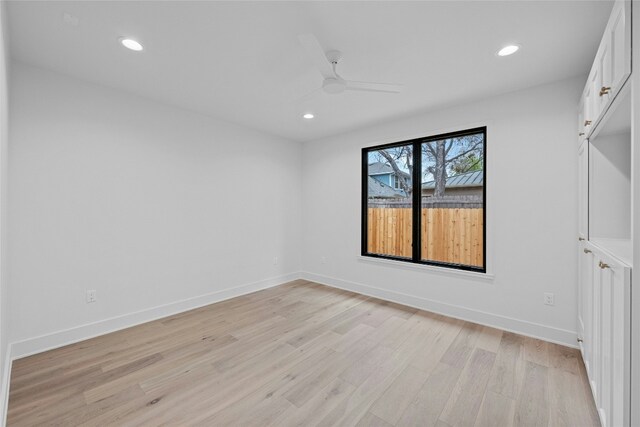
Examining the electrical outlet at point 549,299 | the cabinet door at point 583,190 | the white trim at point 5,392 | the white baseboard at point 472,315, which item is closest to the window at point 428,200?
the white baseboard at point 472,315

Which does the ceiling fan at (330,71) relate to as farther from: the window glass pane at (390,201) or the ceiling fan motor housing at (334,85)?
the window glass pane at (390,201)

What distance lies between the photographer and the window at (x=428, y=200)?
3.23 metres

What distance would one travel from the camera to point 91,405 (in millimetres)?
1791

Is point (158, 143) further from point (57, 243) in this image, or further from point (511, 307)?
point (511, 307)

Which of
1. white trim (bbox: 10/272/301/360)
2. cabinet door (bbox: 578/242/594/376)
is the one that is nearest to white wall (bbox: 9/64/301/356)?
white trim (bbox: 10/272/301/360)

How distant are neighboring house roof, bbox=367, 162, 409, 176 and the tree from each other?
0.54m

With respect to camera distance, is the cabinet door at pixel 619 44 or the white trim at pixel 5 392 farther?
the white trim at pixel 5 392

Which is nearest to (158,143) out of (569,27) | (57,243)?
(57,243)

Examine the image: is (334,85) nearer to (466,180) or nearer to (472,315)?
(466,180)

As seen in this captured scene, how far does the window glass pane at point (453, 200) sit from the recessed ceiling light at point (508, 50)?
1116 millimetres

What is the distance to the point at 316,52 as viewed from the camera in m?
1.84

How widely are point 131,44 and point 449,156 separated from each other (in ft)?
11.3

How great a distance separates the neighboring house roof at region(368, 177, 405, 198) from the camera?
3967 millimetres

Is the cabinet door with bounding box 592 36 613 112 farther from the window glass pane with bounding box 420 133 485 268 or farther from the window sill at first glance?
the window sill
